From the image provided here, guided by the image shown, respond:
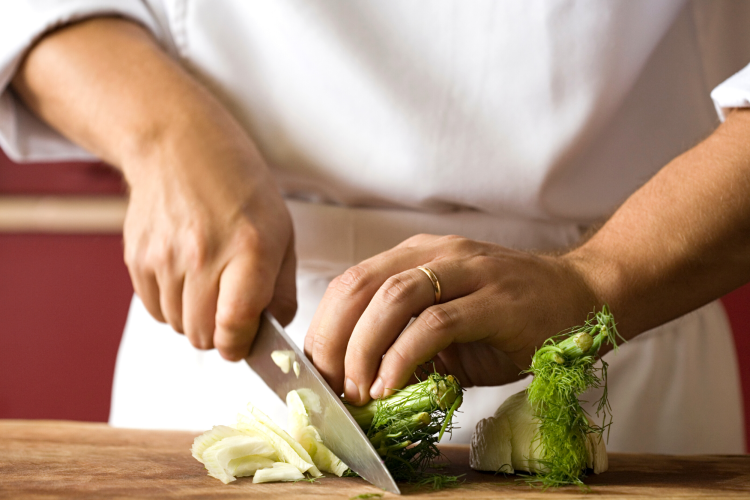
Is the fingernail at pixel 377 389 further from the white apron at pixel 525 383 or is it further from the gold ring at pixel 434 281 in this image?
the white apron at pixel 525 383

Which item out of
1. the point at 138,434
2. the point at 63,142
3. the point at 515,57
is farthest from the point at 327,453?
the point at 63,142

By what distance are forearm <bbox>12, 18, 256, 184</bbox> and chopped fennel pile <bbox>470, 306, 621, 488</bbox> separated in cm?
55

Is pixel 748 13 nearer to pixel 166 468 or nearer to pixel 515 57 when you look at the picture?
pixel 515 57

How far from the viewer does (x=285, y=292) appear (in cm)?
96

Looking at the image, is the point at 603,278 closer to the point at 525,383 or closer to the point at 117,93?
the point at 525,383

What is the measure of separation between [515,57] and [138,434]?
31.2 inches

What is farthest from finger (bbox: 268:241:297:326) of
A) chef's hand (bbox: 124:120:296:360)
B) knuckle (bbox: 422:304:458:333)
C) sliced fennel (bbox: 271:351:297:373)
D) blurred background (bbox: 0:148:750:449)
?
blurred background (bbox: 0:148:750:449)

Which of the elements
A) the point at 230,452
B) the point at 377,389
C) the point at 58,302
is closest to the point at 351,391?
the point at 377,389

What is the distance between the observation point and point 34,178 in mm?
2666

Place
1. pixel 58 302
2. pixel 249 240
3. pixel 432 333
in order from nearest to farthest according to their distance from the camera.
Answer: pixel 432 333
pixel 249 240
pixel 58 302

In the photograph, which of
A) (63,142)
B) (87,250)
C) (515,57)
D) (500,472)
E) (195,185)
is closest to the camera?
(500,472)

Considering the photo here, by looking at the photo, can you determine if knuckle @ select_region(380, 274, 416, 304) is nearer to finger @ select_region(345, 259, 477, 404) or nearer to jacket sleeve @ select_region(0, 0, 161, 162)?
finger @ select_region(345, 259, 477, 404)

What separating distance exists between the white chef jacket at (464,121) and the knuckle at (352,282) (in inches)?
14.9

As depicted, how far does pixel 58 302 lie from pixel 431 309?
7.80 feet
